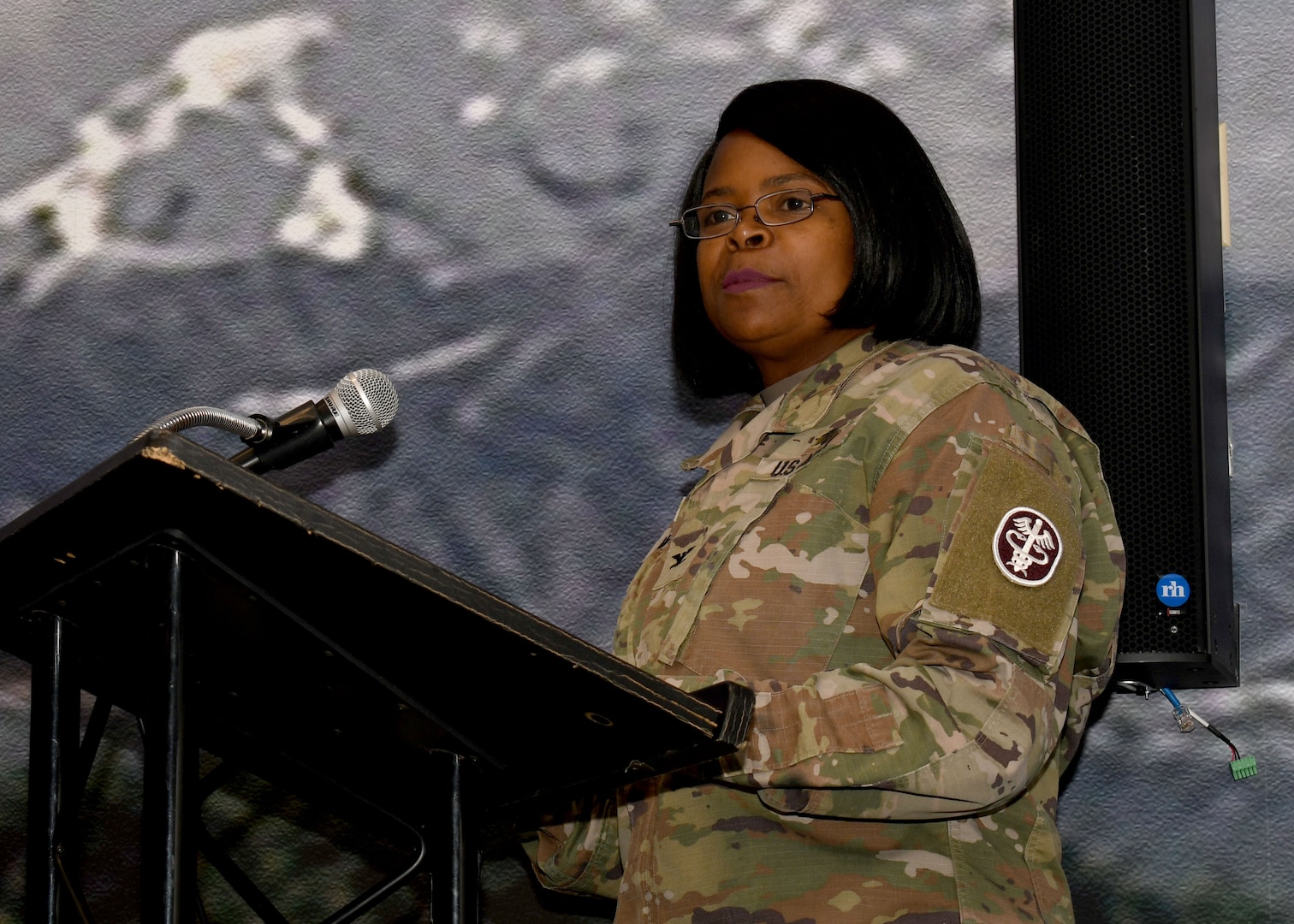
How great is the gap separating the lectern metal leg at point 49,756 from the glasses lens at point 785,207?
879 millimetres

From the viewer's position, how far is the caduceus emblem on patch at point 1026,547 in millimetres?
1205

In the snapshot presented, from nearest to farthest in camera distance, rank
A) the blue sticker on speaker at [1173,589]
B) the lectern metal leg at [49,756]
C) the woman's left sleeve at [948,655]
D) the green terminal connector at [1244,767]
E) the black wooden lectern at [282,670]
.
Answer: the black wooden lectern at [282,670] → the lectern metal leg at [49,756] → the woman's left sleeve at [948,655] → the blue sticker on speaker at [1173,589] → the green terminal connector at [1244,767]

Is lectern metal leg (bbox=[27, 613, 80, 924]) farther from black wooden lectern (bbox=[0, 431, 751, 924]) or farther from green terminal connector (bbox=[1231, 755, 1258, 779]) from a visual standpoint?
green terminal connector (bbox=[1231, 755, 1258, 779])

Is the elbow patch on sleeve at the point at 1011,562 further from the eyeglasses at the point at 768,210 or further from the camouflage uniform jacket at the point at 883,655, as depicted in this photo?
the eyeglasses at the point at 768,210

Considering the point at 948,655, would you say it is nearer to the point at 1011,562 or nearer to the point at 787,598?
the point at 1011,562

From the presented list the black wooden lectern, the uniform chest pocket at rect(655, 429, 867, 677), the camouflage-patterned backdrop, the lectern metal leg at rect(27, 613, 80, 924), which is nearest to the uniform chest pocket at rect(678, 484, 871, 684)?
the uniform chest pocket at rect(655, 429, 867, 677)

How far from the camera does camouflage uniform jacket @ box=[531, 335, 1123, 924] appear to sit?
115 cm

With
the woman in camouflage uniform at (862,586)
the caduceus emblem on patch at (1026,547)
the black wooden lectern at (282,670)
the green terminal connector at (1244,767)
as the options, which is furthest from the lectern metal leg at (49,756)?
the green terminal connector at (1244,767)

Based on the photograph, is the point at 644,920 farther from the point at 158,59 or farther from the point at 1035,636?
the point at 158,59

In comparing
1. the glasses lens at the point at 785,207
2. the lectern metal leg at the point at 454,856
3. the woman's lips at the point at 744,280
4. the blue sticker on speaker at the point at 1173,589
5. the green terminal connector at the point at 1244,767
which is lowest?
the green terminal connector at the point at 1244,767

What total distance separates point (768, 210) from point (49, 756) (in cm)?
94

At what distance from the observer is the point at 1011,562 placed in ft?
3.96

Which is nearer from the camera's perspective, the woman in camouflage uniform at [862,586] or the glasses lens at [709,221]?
the woman in camouflage uniform at [862,586]

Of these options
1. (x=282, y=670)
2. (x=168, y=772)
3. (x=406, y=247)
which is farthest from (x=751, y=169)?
(x=168, y=772)
